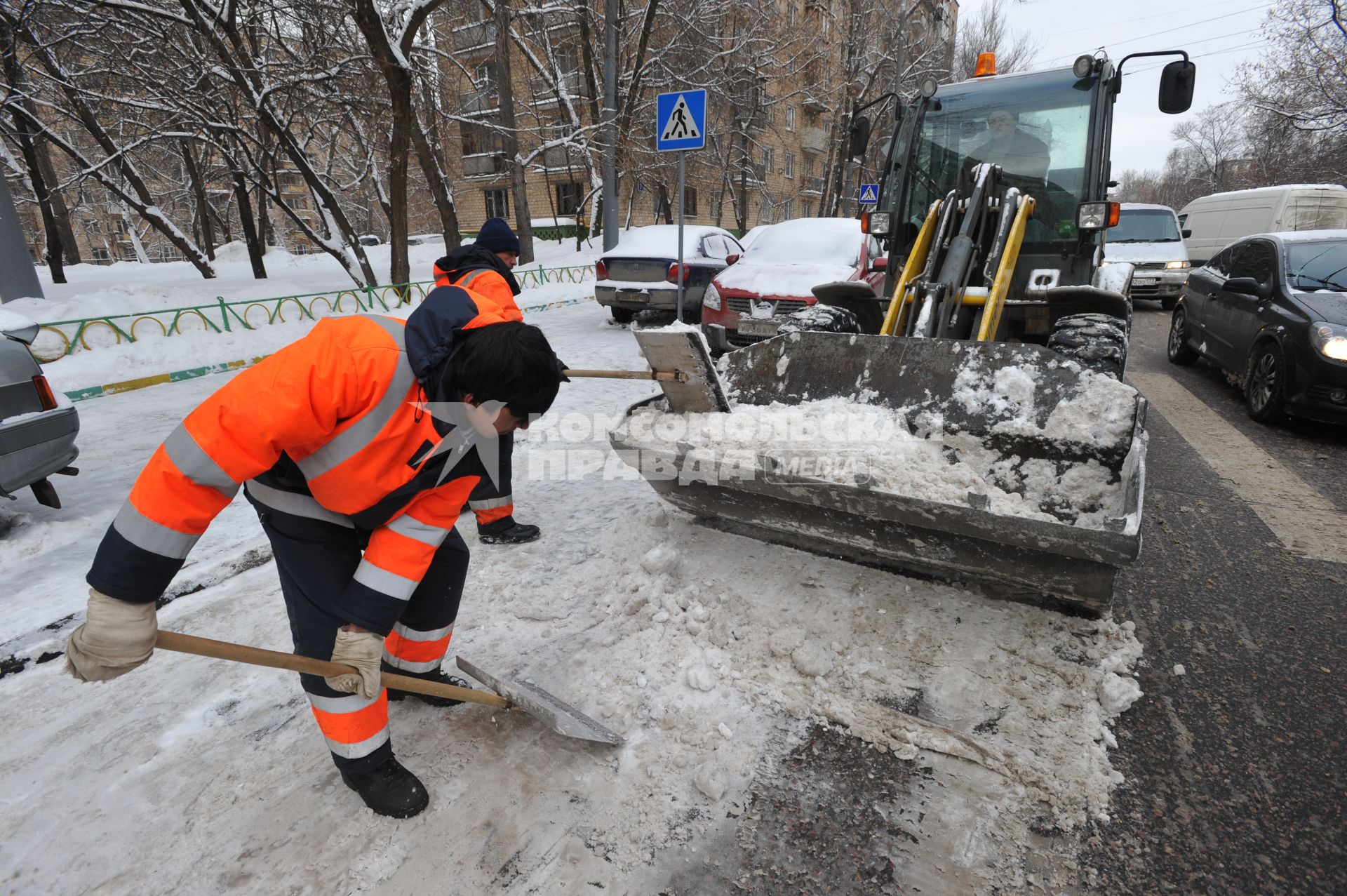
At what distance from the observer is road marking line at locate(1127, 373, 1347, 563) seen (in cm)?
356

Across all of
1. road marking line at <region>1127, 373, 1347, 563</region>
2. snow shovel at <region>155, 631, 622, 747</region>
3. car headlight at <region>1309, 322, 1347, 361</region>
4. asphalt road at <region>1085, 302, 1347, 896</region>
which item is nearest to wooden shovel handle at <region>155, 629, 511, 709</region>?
snow shovel at <region>155, 631, 622, 747</region>

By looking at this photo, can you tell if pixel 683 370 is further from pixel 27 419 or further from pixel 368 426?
pixel 27 419

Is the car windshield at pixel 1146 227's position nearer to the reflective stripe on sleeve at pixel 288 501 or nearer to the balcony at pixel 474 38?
the reflective stripe on sleeve at pixel 288 501

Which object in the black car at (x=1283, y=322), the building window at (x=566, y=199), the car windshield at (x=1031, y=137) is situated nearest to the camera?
the car windshield at (x=1031, y=137)

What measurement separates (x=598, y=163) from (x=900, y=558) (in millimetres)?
20541

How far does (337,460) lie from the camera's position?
1.63 metres

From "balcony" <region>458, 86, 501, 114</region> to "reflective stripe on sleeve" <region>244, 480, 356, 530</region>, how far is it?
1812 cm

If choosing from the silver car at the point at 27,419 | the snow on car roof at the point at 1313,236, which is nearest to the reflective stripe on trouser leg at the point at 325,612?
the silver car at the point at 27,419

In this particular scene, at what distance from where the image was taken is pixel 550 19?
67.9ft

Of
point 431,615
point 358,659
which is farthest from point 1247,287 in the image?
point 358,659

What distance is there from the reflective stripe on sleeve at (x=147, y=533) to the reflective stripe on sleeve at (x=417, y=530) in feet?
1.53

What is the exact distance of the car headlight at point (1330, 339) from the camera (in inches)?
191

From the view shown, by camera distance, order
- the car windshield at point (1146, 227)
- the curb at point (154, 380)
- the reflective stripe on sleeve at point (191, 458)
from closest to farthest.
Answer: the reflective stripe on sleeve at point (191, 458), the curb at point (154, 380), the car windshield at point (1146, 227)

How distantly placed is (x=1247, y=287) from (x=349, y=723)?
7.77 m
